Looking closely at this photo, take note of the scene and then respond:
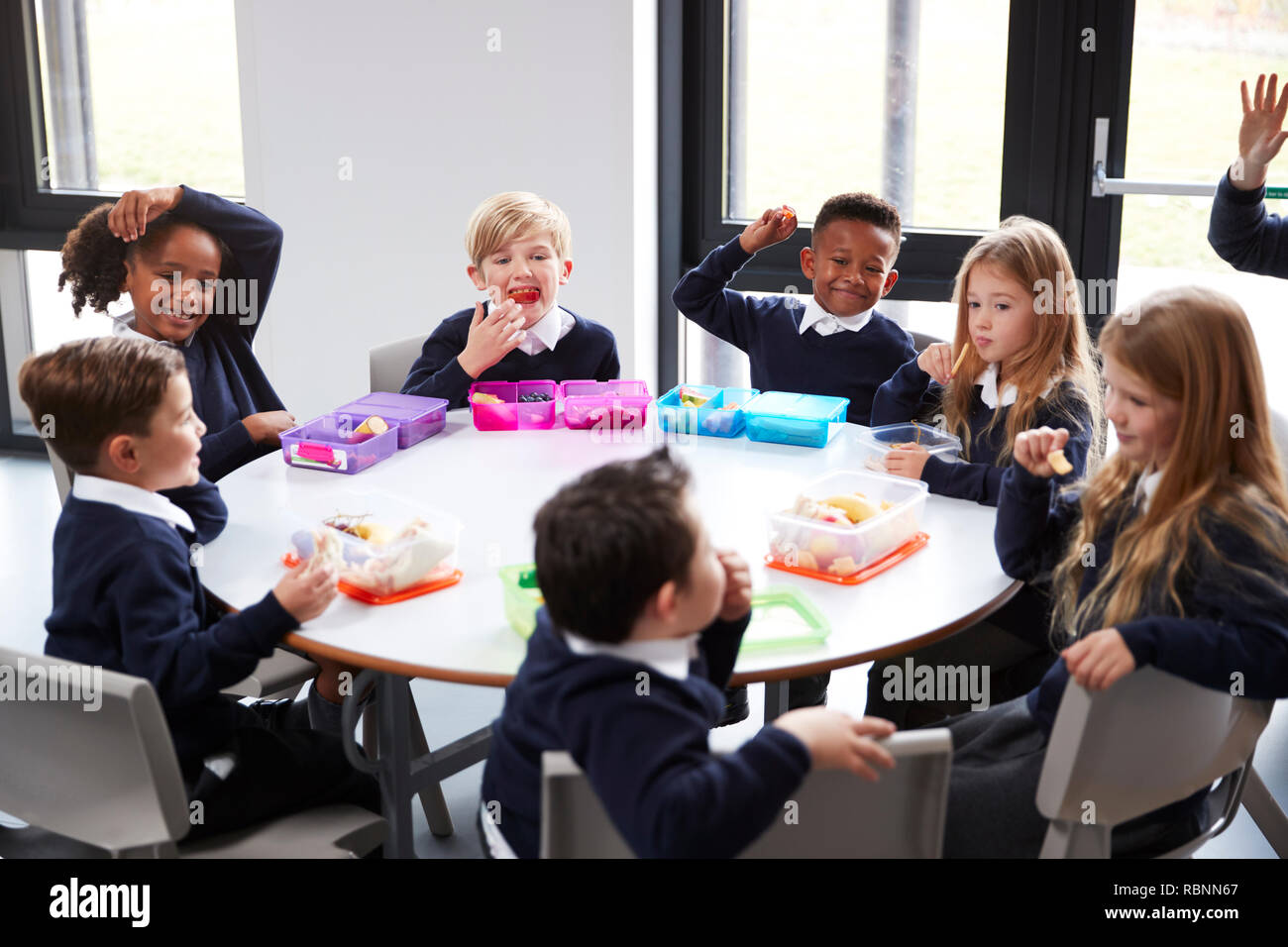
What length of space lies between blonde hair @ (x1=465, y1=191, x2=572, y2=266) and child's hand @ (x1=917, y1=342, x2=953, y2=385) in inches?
34.4

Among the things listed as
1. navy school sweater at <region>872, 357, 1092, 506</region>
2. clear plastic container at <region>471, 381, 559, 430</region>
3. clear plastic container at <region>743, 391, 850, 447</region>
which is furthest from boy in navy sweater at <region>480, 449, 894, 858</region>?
clear plastic container at <region>471, 381, 559, 430</region>

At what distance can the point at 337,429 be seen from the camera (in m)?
2.41

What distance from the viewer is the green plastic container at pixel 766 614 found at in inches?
62.2

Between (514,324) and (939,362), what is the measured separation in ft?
2.80

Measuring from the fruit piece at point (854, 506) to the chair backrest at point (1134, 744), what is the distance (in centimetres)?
49

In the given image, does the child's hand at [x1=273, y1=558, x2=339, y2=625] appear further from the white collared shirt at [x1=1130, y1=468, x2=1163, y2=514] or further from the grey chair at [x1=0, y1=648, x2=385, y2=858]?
the white collared shirt at [x1=1130, y1=468, x2=1163, y2=514]

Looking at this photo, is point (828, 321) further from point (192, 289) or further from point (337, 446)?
point (192, 289)

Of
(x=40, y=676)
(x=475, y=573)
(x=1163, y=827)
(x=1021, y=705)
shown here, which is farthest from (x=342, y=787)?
(x=1163, y=827)

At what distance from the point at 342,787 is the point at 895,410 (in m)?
1.36

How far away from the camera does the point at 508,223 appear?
270 cm

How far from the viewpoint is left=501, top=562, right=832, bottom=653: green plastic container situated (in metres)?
1.58

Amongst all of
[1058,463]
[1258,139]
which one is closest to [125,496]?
[1058,463]

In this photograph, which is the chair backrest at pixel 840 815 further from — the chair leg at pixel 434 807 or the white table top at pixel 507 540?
the chair leg at pixel 434 807
